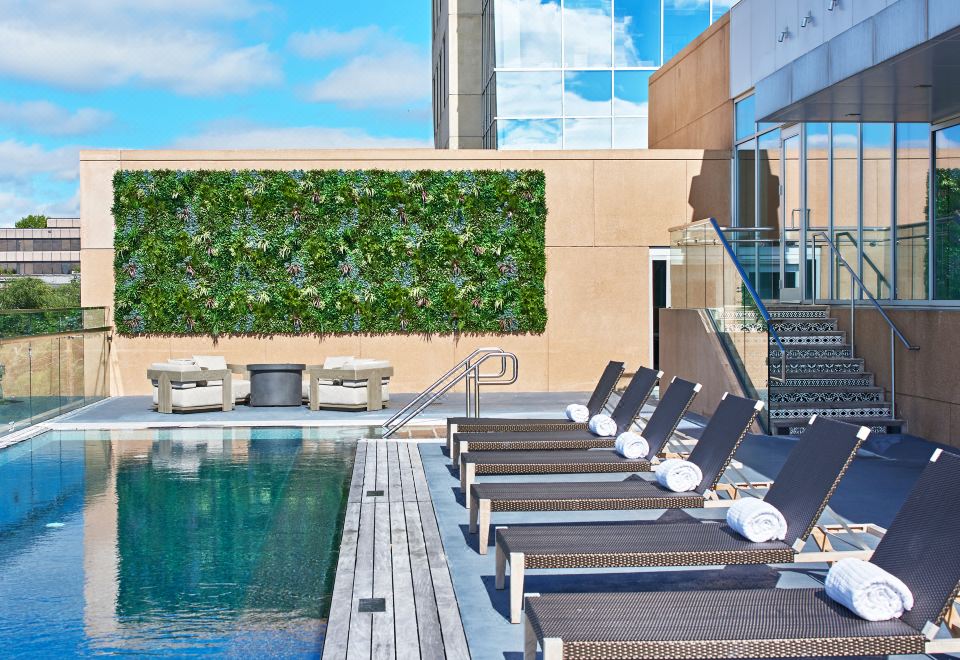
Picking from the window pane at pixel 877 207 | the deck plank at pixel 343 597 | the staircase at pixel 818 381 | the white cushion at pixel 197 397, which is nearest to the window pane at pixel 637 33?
the window pane at pixel 877 207

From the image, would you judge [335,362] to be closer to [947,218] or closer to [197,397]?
[197,397]

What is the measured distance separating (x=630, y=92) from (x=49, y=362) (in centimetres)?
1606

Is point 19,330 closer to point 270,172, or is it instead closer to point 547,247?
point 270,172

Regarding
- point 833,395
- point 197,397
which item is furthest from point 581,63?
point 833,395

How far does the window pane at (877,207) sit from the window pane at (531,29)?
511 inches

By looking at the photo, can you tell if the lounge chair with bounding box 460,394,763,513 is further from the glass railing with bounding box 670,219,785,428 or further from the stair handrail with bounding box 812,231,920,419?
the stair handrail with bounding box 812,231,920,419

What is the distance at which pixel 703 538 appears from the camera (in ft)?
17.4

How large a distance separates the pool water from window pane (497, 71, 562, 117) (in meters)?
15.7

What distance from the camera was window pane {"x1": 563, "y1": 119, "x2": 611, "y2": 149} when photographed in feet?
82.1

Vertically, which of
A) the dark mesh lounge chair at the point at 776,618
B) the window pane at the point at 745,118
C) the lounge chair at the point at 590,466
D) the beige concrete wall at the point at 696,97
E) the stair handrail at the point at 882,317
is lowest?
the dark mesh lounge chair at the point at 776,618

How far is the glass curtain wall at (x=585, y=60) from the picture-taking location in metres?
24.7

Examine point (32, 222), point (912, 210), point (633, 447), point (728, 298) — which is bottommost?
point (633, 447)

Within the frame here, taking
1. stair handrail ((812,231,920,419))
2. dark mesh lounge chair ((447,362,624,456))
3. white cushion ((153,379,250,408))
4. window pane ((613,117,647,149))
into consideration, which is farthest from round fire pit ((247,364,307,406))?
window pane ((613,117,647,149))

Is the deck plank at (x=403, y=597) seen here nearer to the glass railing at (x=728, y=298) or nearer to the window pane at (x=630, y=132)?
the glass railing at (x=728, y=298)
